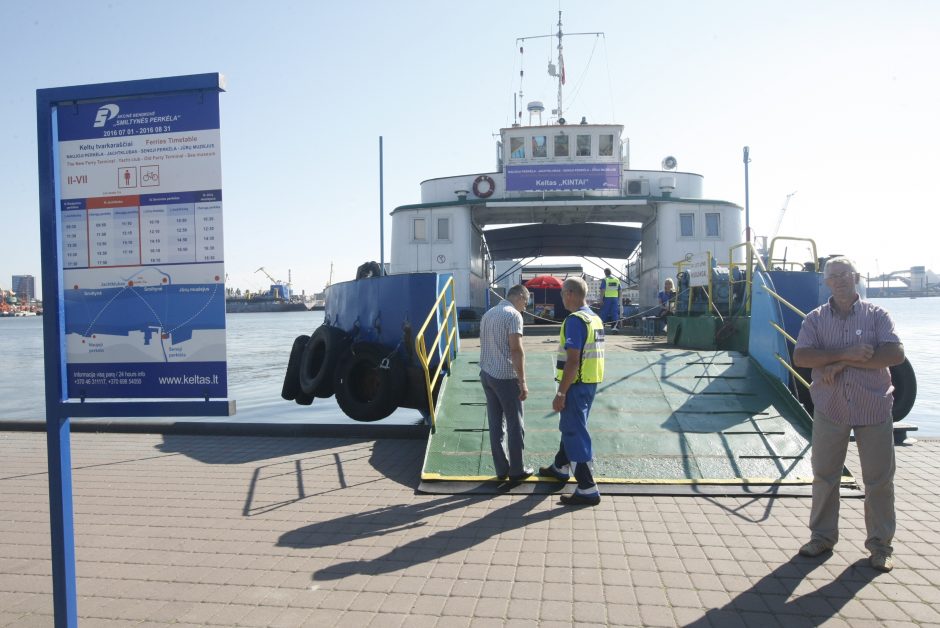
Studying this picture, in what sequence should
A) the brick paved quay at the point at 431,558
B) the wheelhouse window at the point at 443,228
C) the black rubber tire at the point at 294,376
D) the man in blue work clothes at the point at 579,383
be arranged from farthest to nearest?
the wheelhouse window at the point at 443,228
the black rubber tire at the point at 294,376
the man in blue work clothes at the point at 579,383
the brick paved quay at the point at 431,558

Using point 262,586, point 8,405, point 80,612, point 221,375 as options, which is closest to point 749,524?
point 262,586

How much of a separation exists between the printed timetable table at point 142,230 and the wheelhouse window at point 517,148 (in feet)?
51.1

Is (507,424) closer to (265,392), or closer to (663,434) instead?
(663,434)

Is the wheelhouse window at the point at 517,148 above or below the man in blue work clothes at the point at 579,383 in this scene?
above

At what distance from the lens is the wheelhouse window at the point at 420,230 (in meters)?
18.0

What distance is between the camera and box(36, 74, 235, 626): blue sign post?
122 inches

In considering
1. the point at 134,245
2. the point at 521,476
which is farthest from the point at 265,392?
the point at 134,245

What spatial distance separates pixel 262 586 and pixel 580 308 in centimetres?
307

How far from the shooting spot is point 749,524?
4816 millimetres

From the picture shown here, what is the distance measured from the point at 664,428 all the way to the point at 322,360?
5.72m

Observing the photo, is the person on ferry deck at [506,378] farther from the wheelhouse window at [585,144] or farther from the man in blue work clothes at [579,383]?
the wheelhouse window at [585,144]

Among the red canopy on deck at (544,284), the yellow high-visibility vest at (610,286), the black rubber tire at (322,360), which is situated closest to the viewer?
the black rubber tire at (322,360)

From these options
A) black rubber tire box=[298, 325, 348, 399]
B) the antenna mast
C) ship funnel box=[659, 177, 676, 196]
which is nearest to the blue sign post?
black rubber tire box=[298, 325, 348, 399]

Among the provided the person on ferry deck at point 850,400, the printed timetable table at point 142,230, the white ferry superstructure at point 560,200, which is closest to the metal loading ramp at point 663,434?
the person on ferry deck at point 850,400
